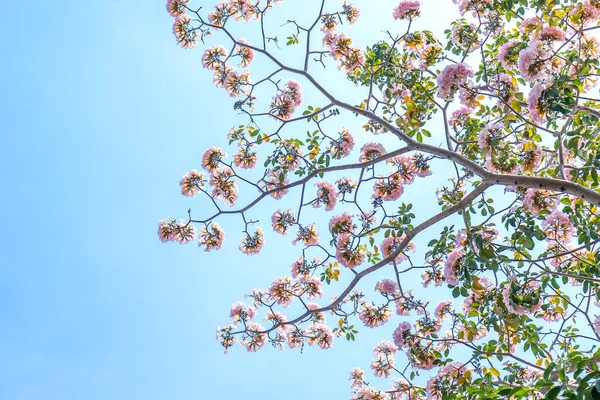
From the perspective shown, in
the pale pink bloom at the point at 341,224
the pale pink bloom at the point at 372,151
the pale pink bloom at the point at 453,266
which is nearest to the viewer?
the pale pink bloom at the point at 453,266

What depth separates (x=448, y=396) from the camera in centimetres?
411

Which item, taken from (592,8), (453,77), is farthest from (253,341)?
(592,8)

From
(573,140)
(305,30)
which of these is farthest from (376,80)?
(573,140)

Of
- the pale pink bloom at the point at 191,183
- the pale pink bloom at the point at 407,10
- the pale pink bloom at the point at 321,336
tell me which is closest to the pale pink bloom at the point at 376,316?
the pale pink bloom at the point at 321,336

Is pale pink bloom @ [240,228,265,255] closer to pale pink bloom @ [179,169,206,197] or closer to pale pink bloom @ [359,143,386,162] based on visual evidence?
pale pink bloom @ [179,169,206,197]

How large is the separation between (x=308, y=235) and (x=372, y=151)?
140cm

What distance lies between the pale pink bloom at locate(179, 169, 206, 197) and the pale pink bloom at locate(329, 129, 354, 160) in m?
1.78

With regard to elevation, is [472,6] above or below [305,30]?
below

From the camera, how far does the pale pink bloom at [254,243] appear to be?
6.04 meters

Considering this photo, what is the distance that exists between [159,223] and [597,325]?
489 centimetres

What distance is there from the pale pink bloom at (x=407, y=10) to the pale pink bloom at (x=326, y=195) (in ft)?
7.24

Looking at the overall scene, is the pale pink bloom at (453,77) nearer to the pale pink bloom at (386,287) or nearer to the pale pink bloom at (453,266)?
A: the pale pink bloom at (453,266)

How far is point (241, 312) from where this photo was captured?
609 centimetres

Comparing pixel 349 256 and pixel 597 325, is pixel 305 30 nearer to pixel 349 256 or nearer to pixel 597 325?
pixel 349 256
